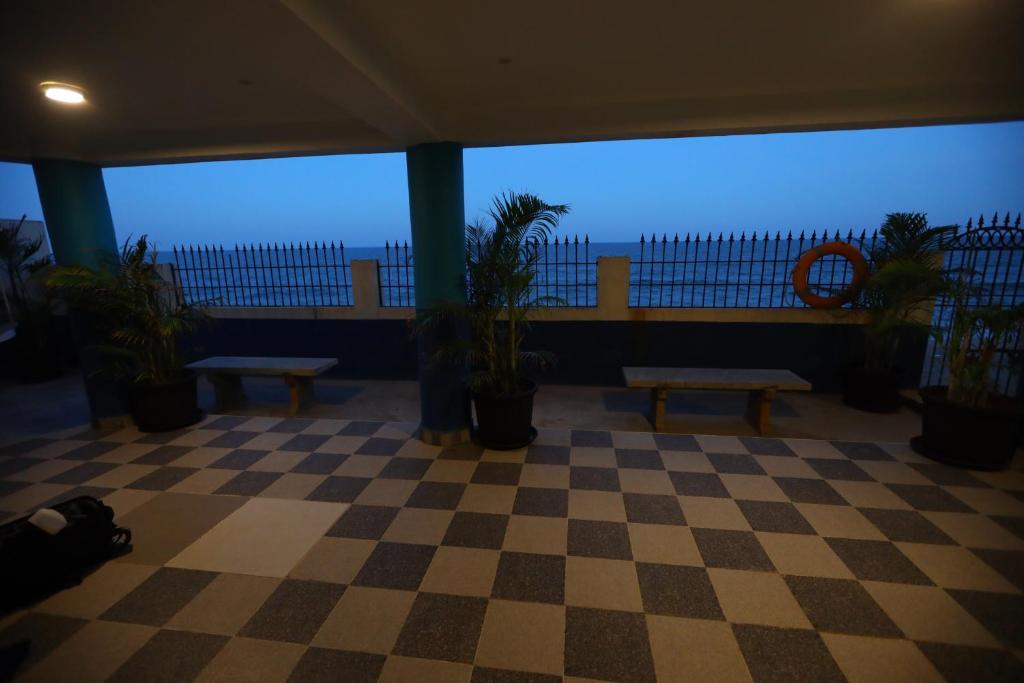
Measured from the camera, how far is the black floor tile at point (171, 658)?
5.43 feet

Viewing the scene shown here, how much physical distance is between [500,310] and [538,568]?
1.99 m

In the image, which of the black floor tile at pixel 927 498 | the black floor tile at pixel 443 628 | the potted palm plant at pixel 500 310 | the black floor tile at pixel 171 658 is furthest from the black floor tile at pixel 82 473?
the black floor tile at pixel 927 498

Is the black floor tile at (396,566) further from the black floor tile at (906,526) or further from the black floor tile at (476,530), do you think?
the black floor tile at (906,526)

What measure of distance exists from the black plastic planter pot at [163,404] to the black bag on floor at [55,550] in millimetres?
1843

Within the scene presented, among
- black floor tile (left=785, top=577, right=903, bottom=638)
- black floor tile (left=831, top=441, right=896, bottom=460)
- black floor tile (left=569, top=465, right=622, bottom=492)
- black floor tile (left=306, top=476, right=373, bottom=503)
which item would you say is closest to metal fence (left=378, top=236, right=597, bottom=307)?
black floor tile (left=569, top=465, right=622, bottom=492)

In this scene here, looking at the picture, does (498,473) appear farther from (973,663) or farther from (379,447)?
(973,663)

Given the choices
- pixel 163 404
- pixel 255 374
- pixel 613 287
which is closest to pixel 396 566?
pixel 163 404

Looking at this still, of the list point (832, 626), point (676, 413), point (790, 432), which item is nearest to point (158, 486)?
point (832, 626)

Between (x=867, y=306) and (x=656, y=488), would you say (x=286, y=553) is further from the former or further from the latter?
(x=867, y=306)

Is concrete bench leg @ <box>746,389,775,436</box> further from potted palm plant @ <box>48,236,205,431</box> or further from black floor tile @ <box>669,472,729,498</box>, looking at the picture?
potted palm plant @ <box>48,236,205,431</box>

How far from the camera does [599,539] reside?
2.45 metres

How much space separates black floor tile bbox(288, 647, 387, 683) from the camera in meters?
1.64

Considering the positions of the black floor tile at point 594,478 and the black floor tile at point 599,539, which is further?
the black floor tile at point 594,478

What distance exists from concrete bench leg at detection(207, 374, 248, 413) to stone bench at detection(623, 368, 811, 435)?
4.62 meters
